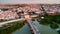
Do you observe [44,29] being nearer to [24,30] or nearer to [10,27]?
[24,30]

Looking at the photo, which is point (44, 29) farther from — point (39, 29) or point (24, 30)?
point (24, 30)

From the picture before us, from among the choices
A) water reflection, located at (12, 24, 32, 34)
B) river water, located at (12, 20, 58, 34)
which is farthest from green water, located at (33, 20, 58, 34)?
water reflection, located at (12, 24, 32, 34)

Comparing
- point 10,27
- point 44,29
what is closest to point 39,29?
point 44,29

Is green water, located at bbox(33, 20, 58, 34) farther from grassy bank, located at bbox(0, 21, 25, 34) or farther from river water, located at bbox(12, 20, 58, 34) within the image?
grassy bank, located at bbox(0, 21, 25, 34)

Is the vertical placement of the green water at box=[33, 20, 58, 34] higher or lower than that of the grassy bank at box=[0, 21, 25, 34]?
lower

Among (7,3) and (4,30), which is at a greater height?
(7,3)

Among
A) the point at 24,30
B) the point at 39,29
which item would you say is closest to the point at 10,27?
the point at 24,30

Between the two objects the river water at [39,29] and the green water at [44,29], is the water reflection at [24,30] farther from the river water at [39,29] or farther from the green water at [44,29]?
the green water at [44,29]

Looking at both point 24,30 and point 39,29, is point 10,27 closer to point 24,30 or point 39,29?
point 24,30

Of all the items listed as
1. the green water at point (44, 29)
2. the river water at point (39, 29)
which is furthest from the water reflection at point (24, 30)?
the green water at point (44, 29)

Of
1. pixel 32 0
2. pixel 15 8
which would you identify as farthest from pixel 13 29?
pixel 32 0

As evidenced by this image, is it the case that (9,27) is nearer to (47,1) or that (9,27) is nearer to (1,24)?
(1,24)
